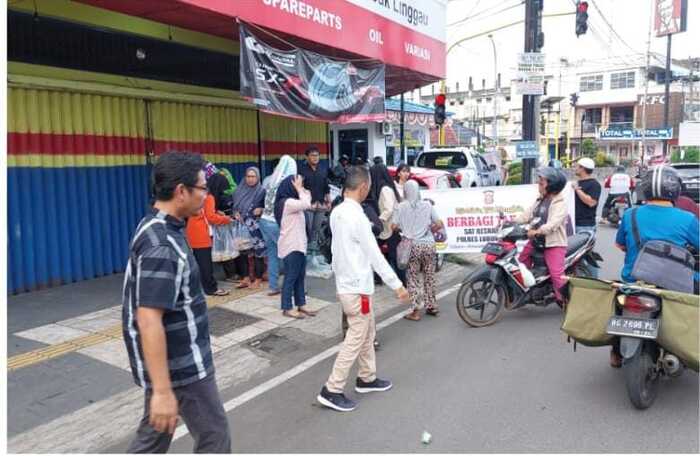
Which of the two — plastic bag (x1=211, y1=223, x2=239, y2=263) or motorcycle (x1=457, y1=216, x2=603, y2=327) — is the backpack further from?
plastic bag (x1=211, y1=223, x2=239, y2=263)

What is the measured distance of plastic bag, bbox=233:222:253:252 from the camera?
759 centimetres

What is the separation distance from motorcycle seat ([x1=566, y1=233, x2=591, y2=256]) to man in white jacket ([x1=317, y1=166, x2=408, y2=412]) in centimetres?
325

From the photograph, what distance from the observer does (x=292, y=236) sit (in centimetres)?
612

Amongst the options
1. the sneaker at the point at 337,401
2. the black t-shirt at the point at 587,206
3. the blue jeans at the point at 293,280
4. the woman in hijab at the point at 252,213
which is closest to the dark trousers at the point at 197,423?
the sneaker at the point at 337,401

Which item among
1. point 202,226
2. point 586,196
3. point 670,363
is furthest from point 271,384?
point 586,196

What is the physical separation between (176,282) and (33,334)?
413 centimetres

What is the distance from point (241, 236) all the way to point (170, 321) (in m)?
5.23

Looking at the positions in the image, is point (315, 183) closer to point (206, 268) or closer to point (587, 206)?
point (206, 268)

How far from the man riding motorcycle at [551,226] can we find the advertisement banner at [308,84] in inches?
121

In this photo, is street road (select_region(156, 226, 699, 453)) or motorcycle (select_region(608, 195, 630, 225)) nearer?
street road (select_region(156, 226, 699, 453))

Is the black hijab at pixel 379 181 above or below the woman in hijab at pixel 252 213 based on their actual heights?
above

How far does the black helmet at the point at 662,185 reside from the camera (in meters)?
4.02

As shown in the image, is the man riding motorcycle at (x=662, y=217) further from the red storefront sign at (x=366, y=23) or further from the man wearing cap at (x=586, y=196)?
the red storefront sign at (x=366, y=23)

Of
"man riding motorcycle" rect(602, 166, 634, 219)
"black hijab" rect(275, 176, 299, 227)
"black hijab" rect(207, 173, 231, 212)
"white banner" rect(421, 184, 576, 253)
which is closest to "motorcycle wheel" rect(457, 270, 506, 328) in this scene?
"white banner" rect(421, 184, 576, 253)
